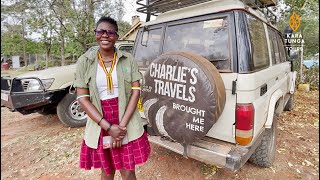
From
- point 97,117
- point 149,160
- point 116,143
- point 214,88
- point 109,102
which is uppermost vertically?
point 214,88

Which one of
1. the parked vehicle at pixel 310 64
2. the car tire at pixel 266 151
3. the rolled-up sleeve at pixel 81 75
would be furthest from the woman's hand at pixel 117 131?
the parked vehicle at pixel 310 64

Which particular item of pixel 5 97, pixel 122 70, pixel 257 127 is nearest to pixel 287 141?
pixel 257 127

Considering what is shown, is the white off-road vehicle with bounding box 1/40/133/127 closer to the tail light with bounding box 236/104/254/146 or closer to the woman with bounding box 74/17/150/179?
the woman with bounding box 74/17/150/179

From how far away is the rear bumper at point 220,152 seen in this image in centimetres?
199

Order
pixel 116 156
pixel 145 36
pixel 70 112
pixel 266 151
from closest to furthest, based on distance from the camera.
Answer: pixel 116 156
pixel 266 151
pixel 145 36
pixel 70 112

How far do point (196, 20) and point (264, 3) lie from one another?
140 cm

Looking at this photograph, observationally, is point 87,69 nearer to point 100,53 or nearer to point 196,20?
point 100,53

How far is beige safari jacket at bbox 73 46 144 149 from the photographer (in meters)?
1.73

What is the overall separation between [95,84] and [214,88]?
3.07ft

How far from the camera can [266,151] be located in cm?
267

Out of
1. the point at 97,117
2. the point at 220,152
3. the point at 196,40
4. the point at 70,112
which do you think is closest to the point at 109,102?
the point at 97,117

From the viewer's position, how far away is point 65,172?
2.93 metres

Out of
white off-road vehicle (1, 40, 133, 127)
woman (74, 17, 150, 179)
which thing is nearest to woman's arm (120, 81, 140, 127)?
woman (74, 17, 150, 179)

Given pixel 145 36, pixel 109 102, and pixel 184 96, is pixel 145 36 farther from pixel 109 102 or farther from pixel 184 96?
pixel 109 102
